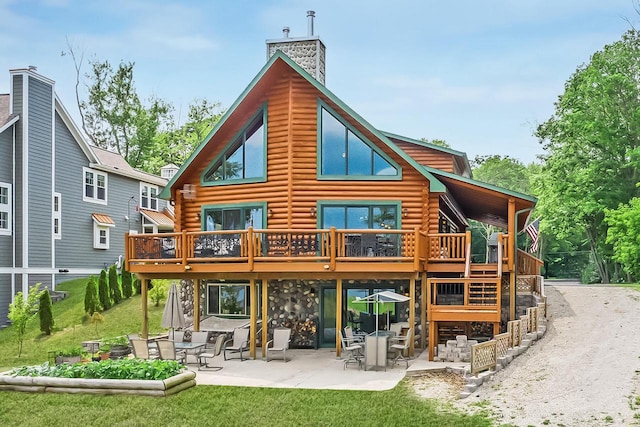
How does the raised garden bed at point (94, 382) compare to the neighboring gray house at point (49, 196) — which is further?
the neighboring gray house at point (49, 196)

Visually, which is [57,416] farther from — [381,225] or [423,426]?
[381,225]

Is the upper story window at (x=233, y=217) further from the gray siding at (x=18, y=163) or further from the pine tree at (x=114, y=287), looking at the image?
the gray siding at (x=18, y=163)

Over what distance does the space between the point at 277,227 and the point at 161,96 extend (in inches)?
1333

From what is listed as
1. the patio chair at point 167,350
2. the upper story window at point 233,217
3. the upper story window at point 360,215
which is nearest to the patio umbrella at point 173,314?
the patio chair at point 167,350

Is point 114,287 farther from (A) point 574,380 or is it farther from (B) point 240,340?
(A) point 574,380

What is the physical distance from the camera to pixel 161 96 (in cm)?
5091

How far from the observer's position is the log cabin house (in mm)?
17969

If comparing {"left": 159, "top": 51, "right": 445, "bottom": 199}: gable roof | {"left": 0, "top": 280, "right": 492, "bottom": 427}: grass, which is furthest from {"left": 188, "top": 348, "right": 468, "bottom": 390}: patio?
{"left": 159, "top": 51, "right": 445, "bottom": 199}: gable roof

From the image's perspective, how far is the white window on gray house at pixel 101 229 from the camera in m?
33.1

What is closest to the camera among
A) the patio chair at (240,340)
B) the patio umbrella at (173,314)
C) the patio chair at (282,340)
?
the patio chair at (282,340)

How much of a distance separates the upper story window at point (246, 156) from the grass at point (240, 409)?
822cm

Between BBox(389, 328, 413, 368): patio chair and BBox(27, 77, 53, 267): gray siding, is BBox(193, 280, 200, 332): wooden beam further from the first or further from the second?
BBox(27, 77, 53, 267): gray siding

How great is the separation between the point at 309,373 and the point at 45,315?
46.7ft

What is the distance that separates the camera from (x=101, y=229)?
33.8 meters
